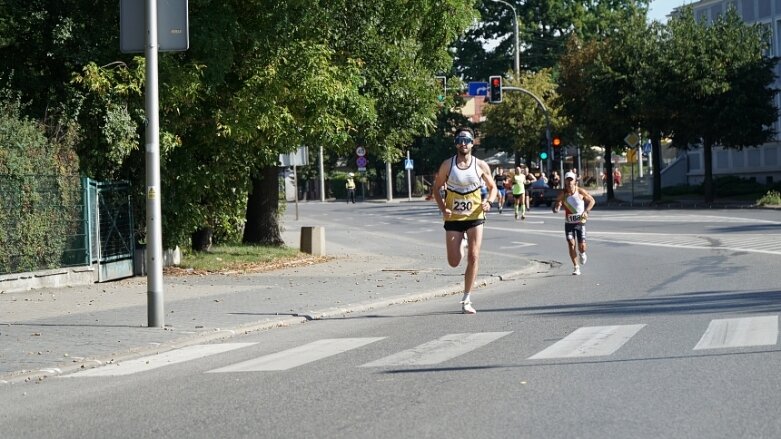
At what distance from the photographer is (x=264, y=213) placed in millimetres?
27266

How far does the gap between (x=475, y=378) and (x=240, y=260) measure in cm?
1469

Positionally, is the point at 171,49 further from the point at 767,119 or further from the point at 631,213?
the point at 767,119

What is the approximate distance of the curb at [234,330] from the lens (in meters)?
10.5

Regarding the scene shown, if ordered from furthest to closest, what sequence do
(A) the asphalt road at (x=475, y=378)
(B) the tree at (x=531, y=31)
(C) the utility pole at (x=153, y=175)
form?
1. (B) the tree at (x=531, y=31)
2. (C) the utility pole at (x=153, y=175)
3. (A) the asphalt road at (x=475, y=378)

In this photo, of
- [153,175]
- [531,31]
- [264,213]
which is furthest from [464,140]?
[531,31]

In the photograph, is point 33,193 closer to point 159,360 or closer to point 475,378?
point 159,360

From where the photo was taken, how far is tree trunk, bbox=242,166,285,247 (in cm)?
2716

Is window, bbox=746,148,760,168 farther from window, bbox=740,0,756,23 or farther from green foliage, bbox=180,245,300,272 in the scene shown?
green foliage, bbox=180,245,300,272

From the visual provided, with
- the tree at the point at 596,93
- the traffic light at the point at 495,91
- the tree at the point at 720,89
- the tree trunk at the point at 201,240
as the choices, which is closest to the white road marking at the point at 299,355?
the tree trunk at the point at 201,240

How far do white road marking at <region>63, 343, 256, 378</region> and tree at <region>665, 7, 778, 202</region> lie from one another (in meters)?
43.6

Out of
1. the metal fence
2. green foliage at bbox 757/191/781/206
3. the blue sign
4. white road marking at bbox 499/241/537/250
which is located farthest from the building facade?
the metal fence

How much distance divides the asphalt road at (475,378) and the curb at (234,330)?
249 millimetres

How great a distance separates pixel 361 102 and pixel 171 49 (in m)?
9.68

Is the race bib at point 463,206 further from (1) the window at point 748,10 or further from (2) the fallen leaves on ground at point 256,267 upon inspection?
(1) the window at point 748,10
